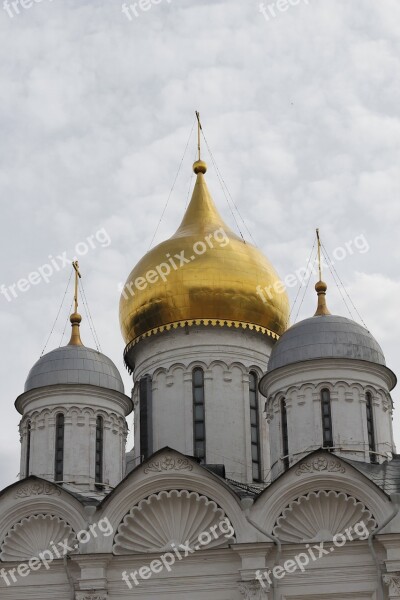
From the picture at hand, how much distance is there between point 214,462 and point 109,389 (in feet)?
7.49

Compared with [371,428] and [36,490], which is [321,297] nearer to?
[371,428]

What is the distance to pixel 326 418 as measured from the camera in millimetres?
20016

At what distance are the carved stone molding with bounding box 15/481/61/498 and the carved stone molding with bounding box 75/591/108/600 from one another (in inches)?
67.4

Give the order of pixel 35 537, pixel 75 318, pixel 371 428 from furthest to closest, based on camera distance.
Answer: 1. pixel 75 318
2. pixel 371 428
3. pixel 35 537

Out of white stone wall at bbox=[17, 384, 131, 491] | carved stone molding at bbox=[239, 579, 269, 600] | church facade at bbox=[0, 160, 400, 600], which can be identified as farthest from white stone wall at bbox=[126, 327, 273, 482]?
carved stone molding at bbox=[239, 579, 269, 600]

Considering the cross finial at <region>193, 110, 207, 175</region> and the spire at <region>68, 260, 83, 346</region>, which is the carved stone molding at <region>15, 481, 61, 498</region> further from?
the cross finial at <region>193, 110, 207, 175</region>

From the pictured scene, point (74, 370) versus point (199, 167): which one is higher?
point (199, 167)

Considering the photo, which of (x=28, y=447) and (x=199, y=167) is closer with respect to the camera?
(x=28, y=447)

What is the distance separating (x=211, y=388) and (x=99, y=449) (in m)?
2.40

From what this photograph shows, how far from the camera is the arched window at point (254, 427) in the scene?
2181 cm

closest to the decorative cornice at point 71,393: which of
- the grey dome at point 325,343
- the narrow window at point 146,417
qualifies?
the narrow window at point 146,417

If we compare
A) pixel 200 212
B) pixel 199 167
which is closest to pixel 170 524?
pixel 200 212

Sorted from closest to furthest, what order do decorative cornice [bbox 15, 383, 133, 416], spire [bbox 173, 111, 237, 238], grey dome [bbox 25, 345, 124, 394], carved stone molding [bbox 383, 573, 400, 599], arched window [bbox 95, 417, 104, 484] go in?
1. carved stone molding [bbox 383, 573, 400, 599]
2. arched window [bbox 95, 417, 104, 484]
3. decorative cornice [bbox 15, 383, 133, 416]
4. grey dome [bbox 25, 345, 124, 394]
5. spire [bbox 173, 111, 237, 238]

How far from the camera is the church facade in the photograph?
17.6m
